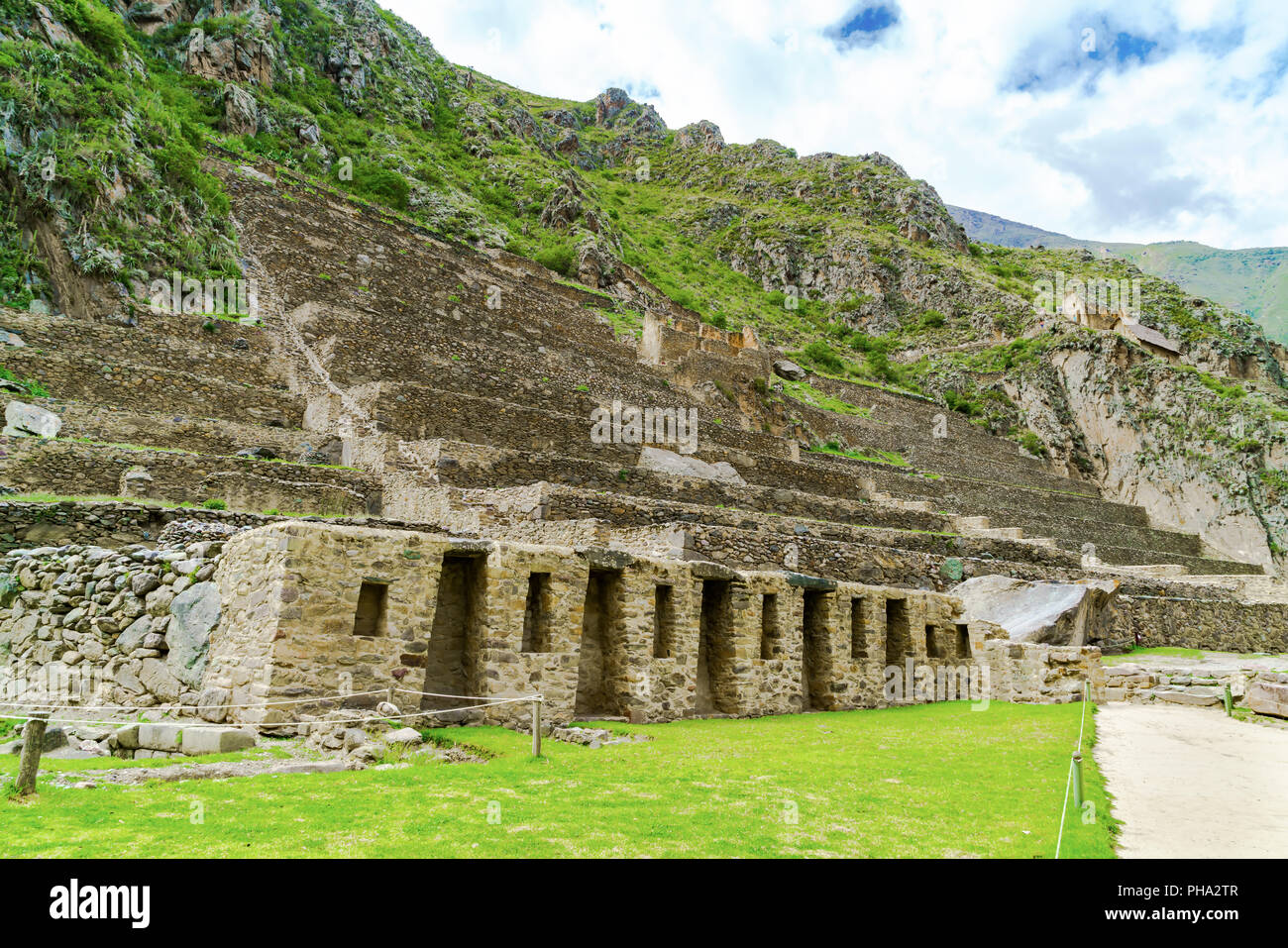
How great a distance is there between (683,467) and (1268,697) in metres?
14.4

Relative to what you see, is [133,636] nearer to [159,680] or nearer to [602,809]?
[159,680]

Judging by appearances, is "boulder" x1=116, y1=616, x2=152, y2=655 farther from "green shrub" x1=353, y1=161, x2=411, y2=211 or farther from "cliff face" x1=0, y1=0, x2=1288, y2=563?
"green shrub" x1=353, y1=161, x2=411, y2=211

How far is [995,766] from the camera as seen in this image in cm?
763

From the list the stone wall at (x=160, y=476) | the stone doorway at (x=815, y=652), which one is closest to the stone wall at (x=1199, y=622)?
the stone doorway at (x=815, y=652)

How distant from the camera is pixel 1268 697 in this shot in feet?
36.7

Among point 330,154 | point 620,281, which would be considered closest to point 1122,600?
point 620,281

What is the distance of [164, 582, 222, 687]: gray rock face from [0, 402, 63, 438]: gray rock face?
6.93 metres

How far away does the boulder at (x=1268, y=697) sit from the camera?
35.9ft

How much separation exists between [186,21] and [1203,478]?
62424 mm

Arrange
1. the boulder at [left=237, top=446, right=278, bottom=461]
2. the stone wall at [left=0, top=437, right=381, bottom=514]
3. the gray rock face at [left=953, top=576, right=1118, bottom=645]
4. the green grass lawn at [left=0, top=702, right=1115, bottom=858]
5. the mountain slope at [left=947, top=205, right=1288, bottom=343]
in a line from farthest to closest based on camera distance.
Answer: the mountain slope at [left=947, top=205, right=1288, bottom=343] < the gray rock face at [left=953, top=576, right=1118, bottom=645] < the boulder at [left=237, top=446, right=278, bottom=461] < the stone wall at [left=0, top=437, right=381, bottom=514] < the green grass lawn at [left=0, top=702, right=1115, bottom=858]

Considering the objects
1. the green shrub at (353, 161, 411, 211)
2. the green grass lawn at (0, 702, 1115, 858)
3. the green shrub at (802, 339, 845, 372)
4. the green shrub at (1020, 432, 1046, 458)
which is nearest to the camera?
the green grass lawn at (0, 702, 1115, 858)

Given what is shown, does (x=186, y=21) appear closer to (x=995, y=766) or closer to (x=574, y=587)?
(x=574, y=587)

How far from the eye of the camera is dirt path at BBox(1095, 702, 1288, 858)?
16.2 feet
